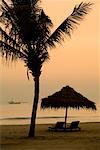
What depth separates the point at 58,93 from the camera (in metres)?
22.4

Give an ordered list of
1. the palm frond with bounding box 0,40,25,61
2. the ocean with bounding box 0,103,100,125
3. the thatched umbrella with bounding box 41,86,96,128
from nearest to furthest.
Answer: the palm frond with bounding box 0,40,25,61 < the thatched umbrella with bounding box 41,86,96,128 < the ocean with bounding box 0,103,100,125

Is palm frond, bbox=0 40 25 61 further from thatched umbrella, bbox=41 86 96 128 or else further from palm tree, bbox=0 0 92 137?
thatched umbrella, bbox=41 86 96 128

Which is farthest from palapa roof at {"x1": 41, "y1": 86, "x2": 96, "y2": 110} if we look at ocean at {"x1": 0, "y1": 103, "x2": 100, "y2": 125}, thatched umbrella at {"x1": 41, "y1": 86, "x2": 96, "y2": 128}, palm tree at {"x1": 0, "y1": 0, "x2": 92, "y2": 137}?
palm tree at {"x1": 0, "y1": 0, "x2": 92, "y2": 137}

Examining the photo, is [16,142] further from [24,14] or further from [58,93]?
[58,93]

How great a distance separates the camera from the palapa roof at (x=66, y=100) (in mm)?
22203

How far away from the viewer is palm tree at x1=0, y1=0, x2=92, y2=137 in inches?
685

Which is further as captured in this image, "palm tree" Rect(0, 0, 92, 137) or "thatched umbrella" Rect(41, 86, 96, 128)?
"thatched umbrella" Rect(41, 86, 96, 128)

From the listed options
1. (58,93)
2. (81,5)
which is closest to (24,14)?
(81,5)

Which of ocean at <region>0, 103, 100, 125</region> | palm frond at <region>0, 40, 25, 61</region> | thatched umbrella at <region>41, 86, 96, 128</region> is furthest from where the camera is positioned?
ocean at <region>0, 103, 100, 125</region>

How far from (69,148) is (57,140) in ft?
8.06

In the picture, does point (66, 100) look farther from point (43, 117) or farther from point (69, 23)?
point (43, 117)

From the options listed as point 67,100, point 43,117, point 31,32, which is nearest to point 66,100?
point 67,100

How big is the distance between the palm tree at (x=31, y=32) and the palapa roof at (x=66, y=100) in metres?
4.21

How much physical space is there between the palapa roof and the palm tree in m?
4.21
